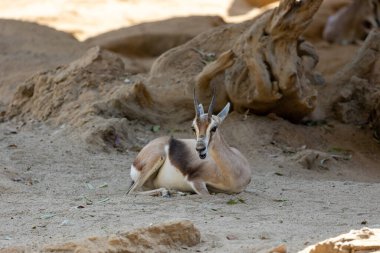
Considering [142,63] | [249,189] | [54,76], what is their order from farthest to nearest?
[142,63] → [54,76] → [249,189]

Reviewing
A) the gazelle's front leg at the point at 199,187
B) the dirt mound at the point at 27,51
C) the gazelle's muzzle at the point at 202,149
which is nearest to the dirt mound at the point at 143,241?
the gazelle's muzzle at the point at 202,149

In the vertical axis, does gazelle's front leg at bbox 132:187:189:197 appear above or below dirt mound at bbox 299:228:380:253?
below

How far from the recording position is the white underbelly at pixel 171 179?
28.9ft

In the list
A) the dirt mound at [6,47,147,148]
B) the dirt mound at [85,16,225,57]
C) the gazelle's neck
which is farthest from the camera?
the dirt mound at [85,16,225,57]

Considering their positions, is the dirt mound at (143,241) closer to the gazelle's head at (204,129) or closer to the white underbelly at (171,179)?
the gazelle's head at (204,129)

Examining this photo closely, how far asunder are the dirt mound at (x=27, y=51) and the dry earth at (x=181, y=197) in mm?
41

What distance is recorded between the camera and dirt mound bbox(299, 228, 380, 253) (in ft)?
17.6

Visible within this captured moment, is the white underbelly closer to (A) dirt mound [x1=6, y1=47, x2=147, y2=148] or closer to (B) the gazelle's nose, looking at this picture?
(B) the gazelle's nose

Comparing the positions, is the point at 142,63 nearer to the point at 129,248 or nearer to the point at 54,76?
the point at 54,76

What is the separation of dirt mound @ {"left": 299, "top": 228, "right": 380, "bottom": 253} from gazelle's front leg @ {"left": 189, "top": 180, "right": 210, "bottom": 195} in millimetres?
2996

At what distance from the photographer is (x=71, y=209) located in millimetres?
7590

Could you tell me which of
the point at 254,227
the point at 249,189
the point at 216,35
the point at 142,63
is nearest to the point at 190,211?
the point at 254,227

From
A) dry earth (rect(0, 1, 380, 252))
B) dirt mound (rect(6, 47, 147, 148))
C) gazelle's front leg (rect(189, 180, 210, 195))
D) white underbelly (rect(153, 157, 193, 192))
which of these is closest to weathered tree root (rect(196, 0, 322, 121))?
dry earth (rect(0, 1, 380, 252))

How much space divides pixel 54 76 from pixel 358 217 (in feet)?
19.2
